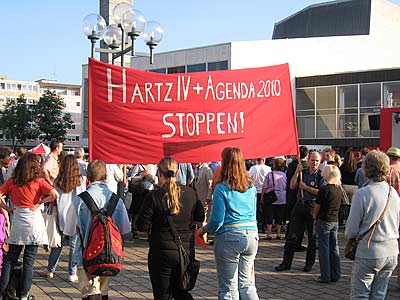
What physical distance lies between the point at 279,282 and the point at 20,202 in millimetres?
3750

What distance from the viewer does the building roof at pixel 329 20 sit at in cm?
4616

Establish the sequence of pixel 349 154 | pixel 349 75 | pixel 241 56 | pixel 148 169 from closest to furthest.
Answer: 1. pixel 148 169
2. pixel 349 154
3. pixel 349 75
4. pixel 241 56

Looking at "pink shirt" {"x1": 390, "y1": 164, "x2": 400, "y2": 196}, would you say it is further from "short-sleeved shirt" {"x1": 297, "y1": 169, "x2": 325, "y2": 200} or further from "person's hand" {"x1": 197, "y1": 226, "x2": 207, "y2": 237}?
"person's hand" {"x1": 197, "y1": 226, "x2": 207, "y2": 237}

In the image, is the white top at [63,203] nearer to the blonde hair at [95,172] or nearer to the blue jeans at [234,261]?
the blonde hair at [95,172]

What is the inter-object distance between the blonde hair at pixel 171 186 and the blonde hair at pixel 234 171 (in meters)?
0.48

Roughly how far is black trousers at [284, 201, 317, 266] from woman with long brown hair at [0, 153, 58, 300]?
376 centimetres

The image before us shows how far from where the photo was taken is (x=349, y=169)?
11789mm

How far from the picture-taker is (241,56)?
37688 mm

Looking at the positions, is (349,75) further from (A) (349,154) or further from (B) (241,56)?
(A) (349,154)

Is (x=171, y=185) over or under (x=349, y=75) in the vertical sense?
under

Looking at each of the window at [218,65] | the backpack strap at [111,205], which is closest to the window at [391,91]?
the window at [218,65]

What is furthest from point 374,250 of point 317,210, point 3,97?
point 3,97

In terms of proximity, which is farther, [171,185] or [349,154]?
[349,154]

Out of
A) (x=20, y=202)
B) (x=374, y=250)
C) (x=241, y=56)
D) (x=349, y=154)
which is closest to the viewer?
(x=374, y=250)
